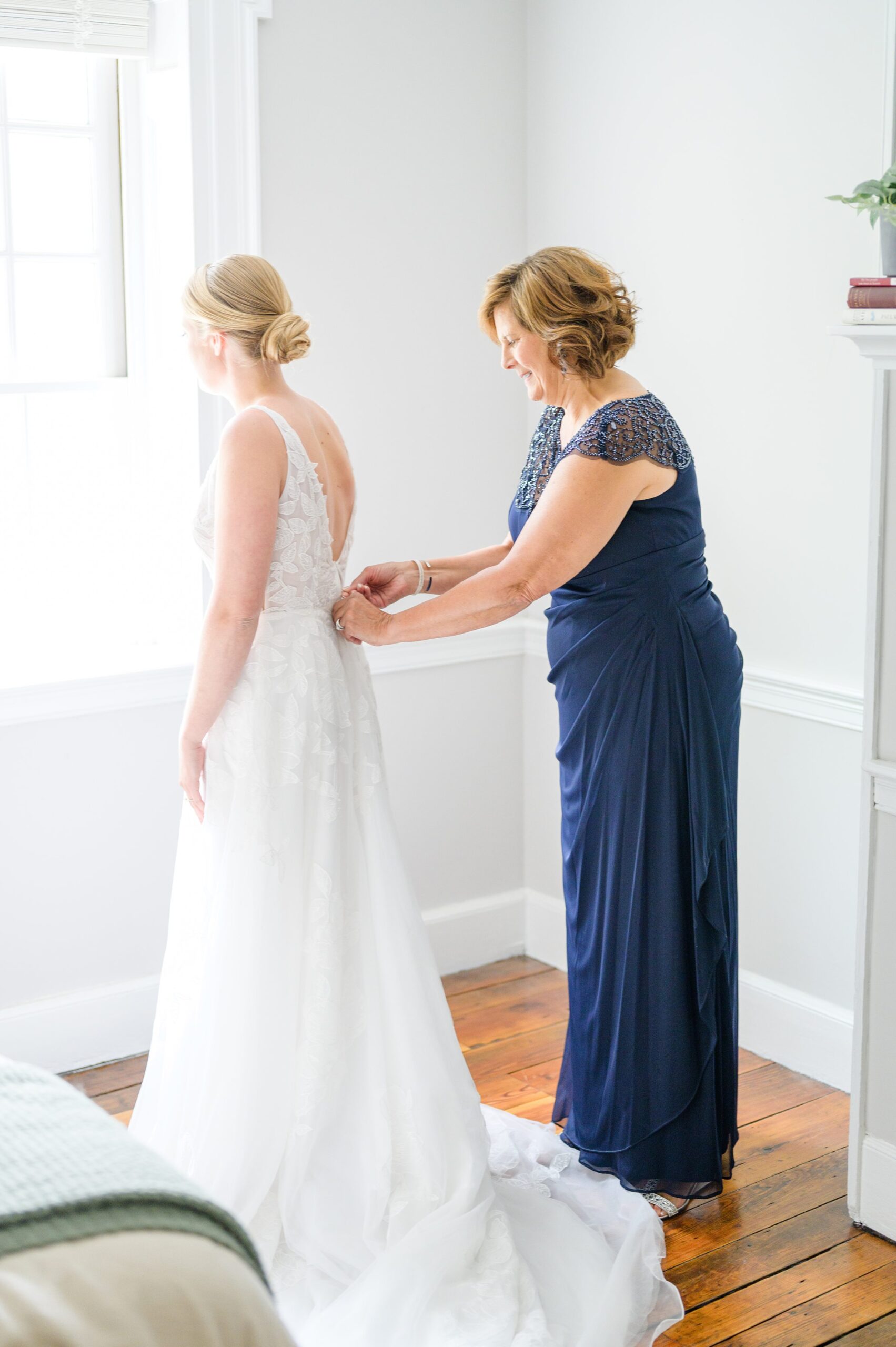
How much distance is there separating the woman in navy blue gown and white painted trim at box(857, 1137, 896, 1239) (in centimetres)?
28

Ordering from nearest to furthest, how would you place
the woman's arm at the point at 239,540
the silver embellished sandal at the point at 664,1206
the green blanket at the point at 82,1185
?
the green blanket at the point at 82,1185 → the woman's arm at the point at 239,540 → the silver embellished sandal at the point at 664,1206

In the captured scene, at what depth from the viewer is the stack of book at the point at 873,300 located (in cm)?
221

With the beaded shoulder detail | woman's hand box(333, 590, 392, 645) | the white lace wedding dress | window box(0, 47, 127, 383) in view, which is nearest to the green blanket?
the white lace wedding dress

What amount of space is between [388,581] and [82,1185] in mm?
1656

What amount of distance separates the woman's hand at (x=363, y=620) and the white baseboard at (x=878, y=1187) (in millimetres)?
1325

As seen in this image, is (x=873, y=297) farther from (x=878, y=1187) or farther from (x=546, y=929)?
(x=546, y=929)

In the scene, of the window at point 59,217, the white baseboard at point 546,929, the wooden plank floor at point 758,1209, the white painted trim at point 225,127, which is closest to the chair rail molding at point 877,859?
the wooden plank floor at point 758,1209

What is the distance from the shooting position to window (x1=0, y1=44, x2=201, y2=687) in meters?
3.11

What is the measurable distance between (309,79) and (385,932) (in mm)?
2078

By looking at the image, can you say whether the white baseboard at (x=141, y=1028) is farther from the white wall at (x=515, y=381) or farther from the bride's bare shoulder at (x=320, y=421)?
the bride's bare shoulder at (x=320, y=421)

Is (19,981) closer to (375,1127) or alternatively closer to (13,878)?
(13,878)

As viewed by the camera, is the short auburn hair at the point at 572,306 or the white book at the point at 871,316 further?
the short auburn hair at the point at 572,306

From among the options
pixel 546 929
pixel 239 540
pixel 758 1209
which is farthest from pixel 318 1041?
pixel 546 929

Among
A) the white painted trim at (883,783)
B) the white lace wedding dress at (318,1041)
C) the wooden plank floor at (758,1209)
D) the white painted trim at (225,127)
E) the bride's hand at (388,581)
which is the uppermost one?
the white painted trim at (225,127)
